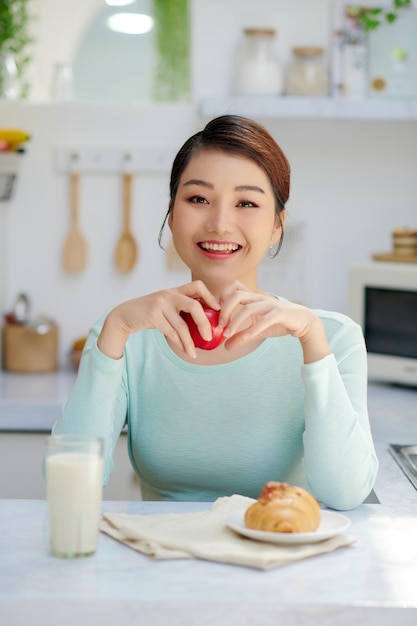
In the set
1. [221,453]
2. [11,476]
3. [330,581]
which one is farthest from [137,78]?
[330,581]

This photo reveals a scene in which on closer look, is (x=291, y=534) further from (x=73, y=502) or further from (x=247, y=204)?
(x=247, y=204)

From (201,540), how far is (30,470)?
1467mm

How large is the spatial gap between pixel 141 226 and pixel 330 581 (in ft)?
→ 6.94

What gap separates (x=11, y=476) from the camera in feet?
8.27

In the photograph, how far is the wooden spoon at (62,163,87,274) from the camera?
3014mm

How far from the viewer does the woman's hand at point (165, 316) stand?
4.34 feet

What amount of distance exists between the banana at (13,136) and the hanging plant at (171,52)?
1.72 ft

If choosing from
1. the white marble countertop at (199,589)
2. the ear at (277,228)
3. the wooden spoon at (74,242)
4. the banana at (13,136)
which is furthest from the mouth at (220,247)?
the wooden spoon at (74,242)

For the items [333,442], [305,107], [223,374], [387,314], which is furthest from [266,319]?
[305,107]

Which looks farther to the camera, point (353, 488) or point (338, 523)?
point (353, 488)

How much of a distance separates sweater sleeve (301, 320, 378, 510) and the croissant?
10.0 inches

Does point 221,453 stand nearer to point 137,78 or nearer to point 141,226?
point 141,226

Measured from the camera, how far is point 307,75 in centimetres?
292

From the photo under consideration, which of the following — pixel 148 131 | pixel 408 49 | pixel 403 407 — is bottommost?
pixel 403 407
